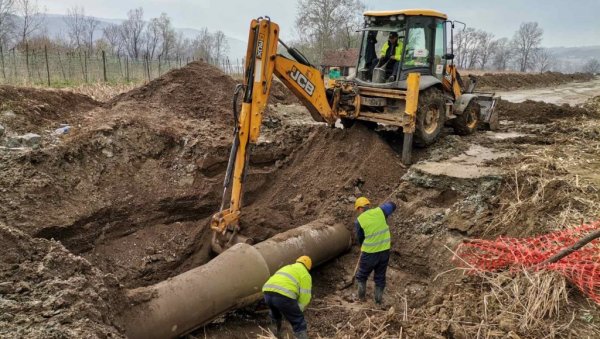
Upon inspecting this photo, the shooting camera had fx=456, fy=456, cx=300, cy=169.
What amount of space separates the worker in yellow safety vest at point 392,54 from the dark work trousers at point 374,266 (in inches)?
145

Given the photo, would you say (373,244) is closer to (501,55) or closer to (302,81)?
(302,81)

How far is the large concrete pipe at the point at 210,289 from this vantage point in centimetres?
418

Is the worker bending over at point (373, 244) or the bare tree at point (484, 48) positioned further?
the bare tree at point (484, 48)

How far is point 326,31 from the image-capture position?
48656 millimetres

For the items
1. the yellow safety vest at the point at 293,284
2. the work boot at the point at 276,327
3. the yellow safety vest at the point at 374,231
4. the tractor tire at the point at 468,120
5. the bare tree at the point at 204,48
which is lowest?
the work boot at the point at 276,327

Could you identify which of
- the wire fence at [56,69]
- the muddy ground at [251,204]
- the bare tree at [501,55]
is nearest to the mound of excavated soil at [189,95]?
the muddy ground at [251,204]

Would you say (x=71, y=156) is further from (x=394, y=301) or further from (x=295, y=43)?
(x=295, y=43)

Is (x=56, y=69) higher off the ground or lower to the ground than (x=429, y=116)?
higher

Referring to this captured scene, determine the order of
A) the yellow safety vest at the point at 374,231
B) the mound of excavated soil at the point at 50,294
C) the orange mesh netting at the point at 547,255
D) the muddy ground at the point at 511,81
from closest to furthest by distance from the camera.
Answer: the mound of excavated soil at the point at 50,294
the orange mesh netting at the point at 547,255
the yellow safety vest at the point at 374,231
the muddy ground at the point at 511,81

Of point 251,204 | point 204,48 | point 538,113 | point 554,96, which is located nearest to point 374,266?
point 251,204

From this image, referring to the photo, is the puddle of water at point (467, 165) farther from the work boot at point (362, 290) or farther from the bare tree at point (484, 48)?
the bare tree at point (484, 48)

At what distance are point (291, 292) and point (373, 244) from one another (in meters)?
1.48

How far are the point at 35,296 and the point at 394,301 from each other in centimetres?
405

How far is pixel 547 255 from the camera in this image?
4496 mm
